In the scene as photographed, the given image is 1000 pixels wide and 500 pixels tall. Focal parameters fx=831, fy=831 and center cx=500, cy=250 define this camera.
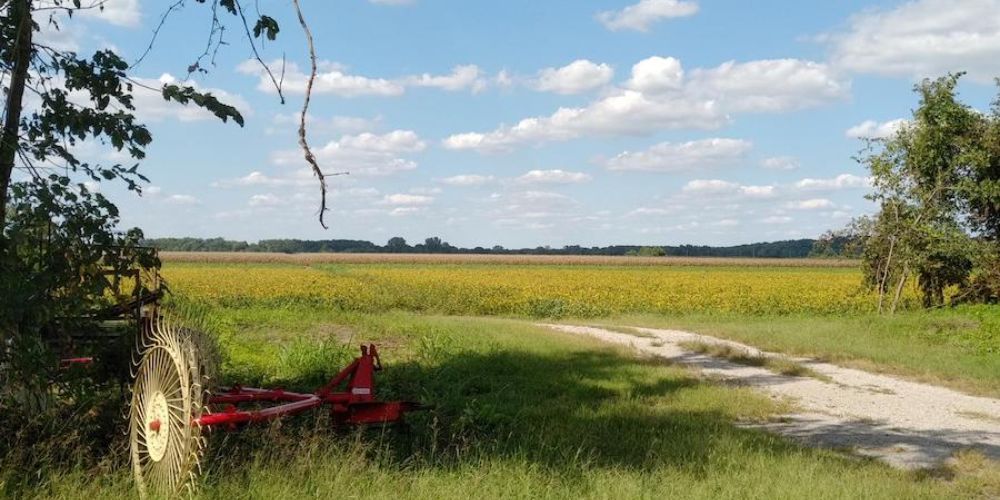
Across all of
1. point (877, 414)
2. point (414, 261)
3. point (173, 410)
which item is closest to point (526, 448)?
point (173, 410)

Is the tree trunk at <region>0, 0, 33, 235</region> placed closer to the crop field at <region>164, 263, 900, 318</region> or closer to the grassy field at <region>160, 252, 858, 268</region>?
the crop field at <region>164, 263, 900, 318</region>

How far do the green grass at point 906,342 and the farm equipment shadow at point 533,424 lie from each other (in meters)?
4.37

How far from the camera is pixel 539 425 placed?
8.61m

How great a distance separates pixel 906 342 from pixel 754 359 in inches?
211

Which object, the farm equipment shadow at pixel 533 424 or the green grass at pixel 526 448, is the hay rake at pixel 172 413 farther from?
the farm equipment shadow at pixel 533 424

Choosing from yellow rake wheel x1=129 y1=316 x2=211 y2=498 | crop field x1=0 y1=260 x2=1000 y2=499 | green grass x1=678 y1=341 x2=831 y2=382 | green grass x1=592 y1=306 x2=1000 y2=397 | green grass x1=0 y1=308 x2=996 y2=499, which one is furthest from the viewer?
green grass x1=592 y1=306 x2=1000 y2=397

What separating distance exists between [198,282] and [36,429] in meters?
29.0

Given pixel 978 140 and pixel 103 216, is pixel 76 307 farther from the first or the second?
pixel 978 140

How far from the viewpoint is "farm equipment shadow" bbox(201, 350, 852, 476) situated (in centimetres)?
670

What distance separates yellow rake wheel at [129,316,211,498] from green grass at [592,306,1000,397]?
11.6 metres

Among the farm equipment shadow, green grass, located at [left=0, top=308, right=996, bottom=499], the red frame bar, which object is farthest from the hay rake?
the red frame bar

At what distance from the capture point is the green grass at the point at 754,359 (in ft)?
45.4

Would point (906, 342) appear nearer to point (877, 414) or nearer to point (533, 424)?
point (877, 414)

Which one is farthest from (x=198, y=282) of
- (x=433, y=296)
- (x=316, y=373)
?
(x=316, y=373)
